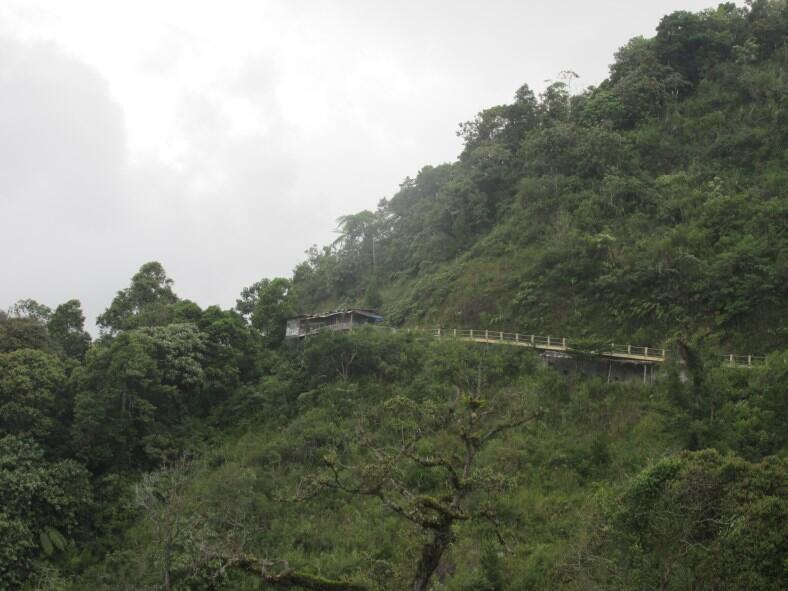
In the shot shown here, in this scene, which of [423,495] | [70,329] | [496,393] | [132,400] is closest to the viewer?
[423,495]

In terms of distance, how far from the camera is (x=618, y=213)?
4175cm

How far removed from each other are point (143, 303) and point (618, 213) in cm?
2756

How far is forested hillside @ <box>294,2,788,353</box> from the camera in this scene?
1362 inches

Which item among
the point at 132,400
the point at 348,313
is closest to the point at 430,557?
the point at 132,400

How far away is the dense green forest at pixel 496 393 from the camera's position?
760 inches

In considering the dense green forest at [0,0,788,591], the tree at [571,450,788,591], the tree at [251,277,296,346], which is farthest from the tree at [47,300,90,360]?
the tree at [571,450,788,591]

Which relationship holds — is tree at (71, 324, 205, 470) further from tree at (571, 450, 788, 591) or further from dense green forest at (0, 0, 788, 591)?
tree at (571, 450, 788, 591)

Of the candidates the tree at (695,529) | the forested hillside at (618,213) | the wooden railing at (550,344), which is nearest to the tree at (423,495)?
the tree at (695,529)

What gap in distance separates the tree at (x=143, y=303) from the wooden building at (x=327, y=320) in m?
6.70

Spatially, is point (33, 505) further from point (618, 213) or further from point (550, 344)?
point (618, 213)

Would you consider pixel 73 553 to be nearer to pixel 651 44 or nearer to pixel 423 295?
pixel 423 295

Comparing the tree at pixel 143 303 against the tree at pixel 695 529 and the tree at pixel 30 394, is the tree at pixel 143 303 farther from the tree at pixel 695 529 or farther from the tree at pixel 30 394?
the tree at pixel 695 529

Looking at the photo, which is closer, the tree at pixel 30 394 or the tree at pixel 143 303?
the tree at pixel 30 394

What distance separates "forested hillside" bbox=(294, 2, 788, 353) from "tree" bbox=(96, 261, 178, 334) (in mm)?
11478
